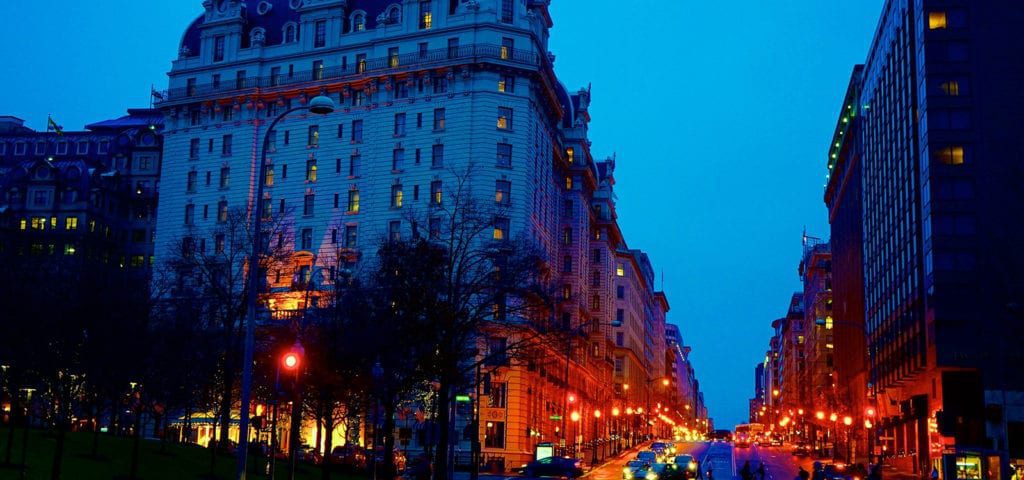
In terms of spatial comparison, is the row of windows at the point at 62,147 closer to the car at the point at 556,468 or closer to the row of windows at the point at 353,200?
the row of windows at the point at 353,200

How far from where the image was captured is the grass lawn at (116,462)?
40.1m

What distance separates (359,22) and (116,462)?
63431 millimetres

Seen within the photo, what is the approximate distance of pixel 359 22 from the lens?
101438 millimetres

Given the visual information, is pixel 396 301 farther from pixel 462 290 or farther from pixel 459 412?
pixel 459 412

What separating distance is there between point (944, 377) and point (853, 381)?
2300 inches

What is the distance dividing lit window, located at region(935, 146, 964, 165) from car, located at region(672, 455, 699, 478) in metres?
31.8

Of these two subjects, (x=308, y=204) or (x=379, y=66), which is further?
(x=308, y=204)

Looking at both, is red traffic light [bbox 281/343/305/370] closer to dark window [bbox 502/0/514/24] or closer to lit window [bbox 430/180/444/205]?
lit window [bbox 430/180/444/205]

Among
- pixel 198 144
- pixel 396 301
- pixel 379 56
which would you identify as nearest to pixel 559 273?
pixel 379 56

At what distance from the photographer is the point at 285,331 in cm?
6019

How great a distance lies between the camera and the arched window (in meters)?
101

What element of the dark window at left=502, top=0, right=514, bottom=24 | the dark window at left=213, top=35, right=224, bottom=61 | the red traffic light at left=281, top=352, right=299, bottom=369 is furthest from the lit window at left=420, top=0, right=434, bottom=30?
the red traffic light at left=281, top=352, right=299, bottom=369

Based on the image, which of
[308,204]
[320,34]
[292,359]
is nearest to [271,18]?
[320,34]

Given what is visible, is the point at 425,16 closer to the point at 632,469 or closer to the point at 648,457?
the point at 648,457
